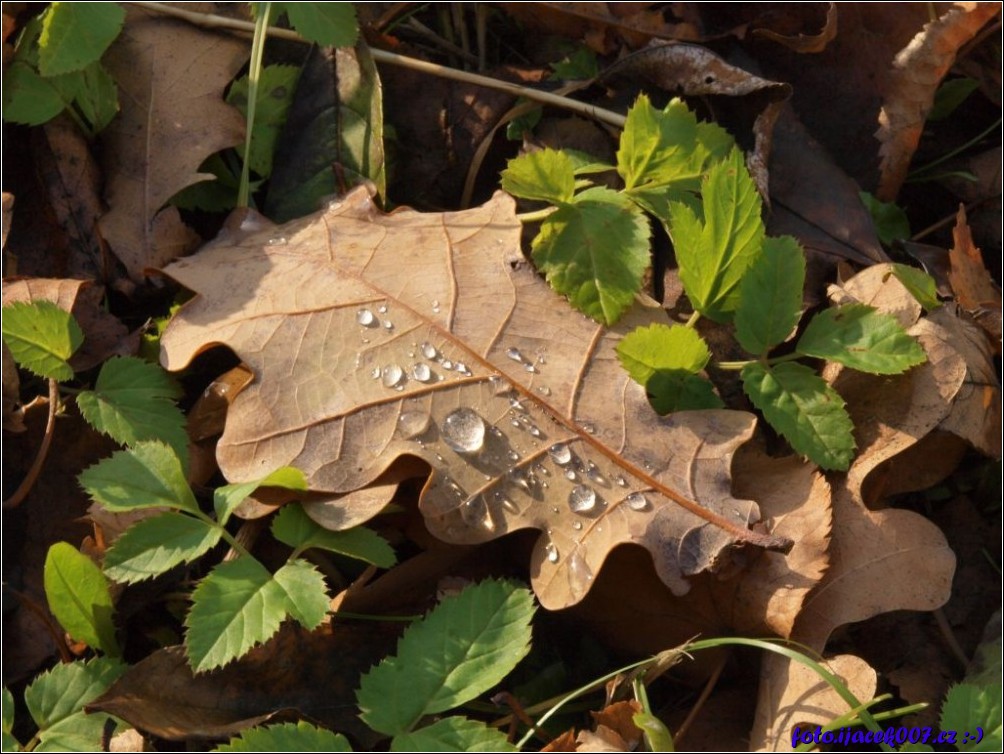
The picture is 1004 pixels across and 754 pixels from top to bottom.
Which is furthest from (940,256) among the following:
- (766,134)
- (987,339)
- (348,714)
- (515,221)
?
(348,714)

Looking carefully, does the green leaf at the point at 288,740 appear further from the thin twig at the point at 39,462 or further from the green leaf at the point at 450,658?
the thin twig at the point at 39,462

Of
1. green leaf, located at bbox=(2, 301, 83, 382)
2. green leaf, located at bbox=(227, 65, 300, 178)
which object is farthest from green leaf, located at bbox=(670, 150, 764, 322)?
green leaf, located at bbox=(2, 301, 83, 382)

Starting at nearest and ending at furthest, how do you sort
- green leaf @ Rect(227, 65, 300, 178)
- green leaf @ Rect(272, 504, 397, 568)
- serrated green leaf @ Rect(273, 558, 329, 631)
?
serrated green leaf @ Rect(273, 558, 329, 631) → green leaf @ Rect(272, 504, 397, 568) → green leaf @ Rect(227, 65, 300, 178)

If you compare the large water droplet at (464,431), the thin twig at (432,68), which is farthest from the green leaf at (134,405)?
Answer: the thin twig at (432,68)

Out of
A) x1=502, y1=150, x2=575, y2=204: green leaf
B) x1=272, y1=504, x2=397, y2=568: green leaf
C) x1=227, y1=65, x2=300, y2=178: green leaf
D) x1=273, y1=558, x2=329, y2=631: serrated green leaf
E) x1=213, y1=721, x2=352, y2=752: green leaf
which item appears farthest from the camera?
x1=227, y1=65, x2=300, y2=178: green leaf

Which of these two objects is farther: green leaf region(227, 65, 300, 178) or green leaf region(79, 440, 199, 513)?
green leaf region(227, 65, 300, 178)

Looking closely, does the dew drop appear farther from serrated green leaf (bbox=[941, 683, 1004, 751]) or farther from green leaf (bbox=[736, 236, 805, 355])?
serrated green leaf (bbox=[941, 683, 1004, 751])

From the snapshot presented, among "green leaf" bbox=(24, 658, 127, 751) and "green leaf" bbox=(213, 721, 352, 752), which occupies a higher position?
"green leaf" bbox=(213, 721, 352, 752)
